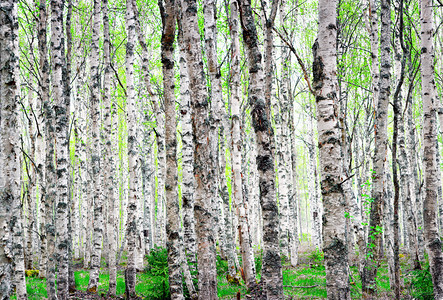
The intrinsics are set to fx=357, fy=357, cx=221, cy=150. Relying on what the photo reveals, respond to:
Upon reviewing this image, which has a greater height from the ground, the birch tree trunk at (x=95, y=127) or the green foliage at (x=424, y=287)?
the birch tree trunk at (x=95, y=127)

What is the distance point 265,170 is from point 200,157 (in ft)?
3.18

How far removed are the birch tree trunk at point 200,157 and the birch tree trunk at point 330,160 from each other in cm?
178

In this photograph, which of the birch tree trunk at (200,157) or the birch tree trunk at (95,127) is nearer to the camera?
the birch tree trunk at (200,157)

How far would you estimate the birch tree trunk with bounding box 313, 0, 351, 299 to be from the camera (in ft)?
12.5

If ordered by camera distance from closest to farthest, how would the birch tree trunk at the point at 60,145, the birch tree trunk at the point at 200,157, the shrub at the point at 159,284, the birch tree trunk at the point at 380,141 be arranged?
the birch tree trunk at the point at 200,157 < the birch tree trunk at the point at 60,145 < the birch tree trunk at the point at 380,141 < the shrub at the point at 159,284

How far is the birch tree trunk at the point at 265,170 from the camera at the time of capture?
5039 millimetres

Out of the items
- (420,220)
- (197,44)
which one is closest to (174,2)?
(197,44)

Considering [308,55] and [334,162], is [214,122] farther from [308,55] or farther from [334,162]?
[308,55]

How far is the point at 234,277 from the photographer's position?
10.3m

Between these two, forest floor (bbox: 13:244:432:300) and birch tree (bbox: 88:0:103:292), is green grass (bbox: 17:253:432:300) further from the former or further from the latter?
birch tree (bbox: 88:0:103:292)

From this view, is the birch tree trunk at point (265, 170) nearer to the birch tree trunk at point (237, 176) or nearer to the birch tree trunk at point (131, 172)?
the birch tree trunk at point (237, 176)

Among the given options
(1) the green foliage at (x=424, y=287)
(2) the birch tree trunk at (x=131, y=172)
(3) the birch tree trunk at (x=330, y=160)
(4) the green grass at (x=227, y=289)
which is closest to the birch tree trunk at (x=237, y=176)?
(4) the green grass at (x=227, y=289)

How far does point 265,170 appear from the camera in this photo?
5219 mm

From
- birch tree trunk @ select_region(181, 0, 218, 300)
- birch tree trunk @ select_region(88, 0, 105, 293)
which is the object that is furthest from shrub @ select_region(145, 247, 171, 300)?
birch tree trunk @ select_region(181, 0, 218, 300)
